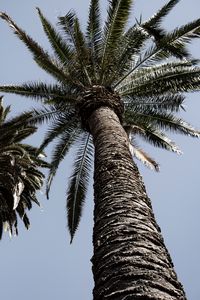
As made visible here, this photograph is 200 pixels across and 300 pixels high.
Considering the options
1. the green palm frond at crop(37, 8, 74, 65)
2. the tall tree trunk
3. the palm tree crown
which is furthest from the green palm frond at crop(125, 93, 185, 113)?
the tall tree trunk

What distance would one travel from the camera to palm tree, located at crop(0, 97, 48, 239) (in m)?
12.6

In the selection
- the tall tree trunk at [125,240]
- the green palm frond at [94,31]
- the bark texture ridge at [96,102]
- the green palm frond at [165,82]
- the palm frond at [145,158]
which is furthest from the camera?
the palm frond at [145,158]

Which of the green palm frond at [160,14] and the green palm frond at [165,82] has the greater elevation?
the green palm frond at [160,14]

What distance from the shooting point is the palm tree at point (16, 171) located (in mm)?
12555

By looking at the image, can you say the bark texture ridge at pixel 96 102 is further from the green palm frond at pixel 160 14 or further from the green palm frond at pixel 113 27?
the green palm frond at pixel 160 14

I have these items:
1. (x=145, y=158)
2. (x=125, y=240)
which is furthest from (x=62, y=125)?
(x=125, y=240)

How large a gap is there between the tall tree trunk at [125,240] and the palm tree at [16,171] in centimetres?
653

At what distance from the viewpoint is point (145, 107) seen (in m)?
12.7

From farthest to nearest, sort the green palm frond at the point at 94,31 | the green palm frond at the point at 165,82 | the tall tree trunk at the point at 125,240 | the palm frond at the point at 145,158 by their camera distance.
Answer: the palm frond at the point at 145,158 < the green palm frond at the point at 94,31 < the green palm frond at the point at 165,82 < the tall tree trunk at the point at 125,240

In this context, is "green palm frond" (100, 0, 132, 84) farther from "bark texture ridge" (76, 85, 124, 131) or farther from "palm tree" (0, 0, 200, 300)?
"bark texture ridge" (76, 85, 124, 131)

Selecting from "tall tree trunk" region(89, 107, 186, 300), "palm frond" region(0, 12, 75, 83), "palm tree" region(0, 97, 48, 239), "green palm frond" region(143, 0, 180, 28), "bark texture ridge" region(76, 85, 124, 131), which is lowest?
"tall tree trunk" region(89, 107, 186, 300)

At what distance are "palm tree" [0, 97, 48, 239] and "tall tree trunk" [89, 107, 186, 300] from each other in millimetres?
6526

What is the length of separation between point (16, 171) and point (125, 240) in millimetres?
8919

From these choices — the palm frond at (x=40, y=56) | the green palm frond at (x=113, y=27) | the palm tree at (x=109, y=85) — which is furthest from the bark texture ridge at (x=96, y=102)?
the palm frond at (x=40, y=56)
